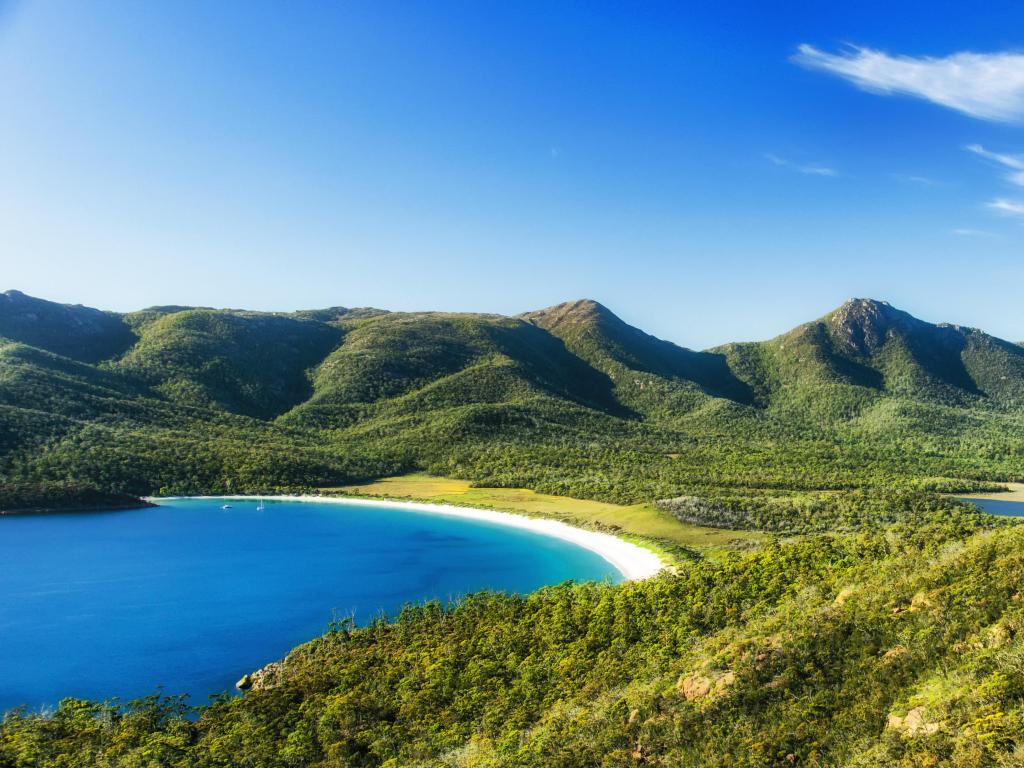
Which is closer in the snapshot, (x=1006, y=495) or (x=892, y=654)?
(x=892, y=654)

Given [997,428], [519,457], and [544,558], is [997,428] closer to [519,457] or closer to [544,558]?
[519,457]

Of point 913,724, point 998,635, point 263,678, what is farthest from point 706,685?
point 263,678

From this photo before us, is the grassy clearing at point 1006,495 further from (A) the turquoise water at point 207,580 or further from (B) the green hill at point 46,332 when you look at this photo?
(B) the green hill at point 46,332

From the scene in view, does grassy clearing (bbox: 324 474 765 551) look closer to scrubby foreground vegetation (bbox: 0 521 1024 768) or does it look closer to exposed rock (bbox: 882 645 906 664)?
scrubby foreground vegetation (bbox: 0 521 1024 768)

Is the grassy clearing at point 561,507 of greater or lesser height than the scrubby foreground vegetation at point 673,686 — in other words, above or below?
below

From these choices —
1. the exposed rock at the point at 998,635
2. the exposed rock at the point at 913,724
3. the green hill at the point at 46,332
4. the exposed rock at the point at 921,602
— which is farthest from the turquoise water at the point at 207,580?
the green hill at the point at 46,332

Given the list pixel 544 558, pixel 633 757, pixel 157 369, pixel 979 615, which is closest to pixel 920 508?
pixel 544 558

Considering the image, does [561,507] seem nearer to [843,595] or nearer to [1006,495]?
[843,595]
